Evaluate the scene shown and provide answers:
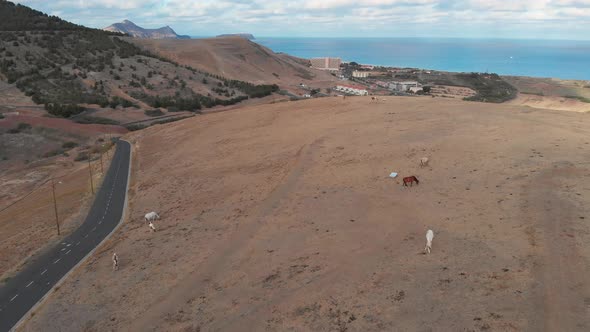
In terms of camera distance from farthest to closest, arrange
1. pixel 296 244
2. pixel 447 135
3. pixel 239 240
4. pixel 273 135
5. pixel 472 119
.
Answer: pixel 273 135, pixel 472 119, pixel 447 135, pixel 239 240, pixel 296 244

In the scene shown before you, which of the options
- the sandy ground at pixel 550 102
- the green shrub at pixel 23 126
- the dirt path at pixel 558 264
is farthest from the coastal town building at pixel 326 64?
the dirt path at pixel 558 264

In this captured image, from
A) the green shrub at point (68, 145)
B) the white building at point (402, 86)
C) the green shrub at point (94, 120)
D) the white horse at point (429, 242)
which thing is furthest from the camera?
the white building at point (402, 86)

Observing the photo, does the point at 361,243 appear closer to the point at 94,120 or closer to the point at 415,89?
the point at 94,120

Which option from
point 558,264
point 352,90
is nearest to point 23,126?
point 558,264

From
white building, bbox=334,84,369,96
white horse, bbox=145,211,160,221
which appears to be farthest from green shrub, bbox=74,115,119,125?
white building, bbox=334,84,369,96

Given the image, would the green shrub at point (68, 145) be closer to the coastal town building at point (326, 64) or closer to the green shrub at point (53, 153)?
the green shrub at point (53, 153)

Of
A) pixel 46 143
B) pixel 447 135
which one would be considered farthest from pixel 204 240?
pixel 46 143

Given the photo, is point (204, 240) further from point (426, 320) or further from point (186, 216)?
point (426, 320)
